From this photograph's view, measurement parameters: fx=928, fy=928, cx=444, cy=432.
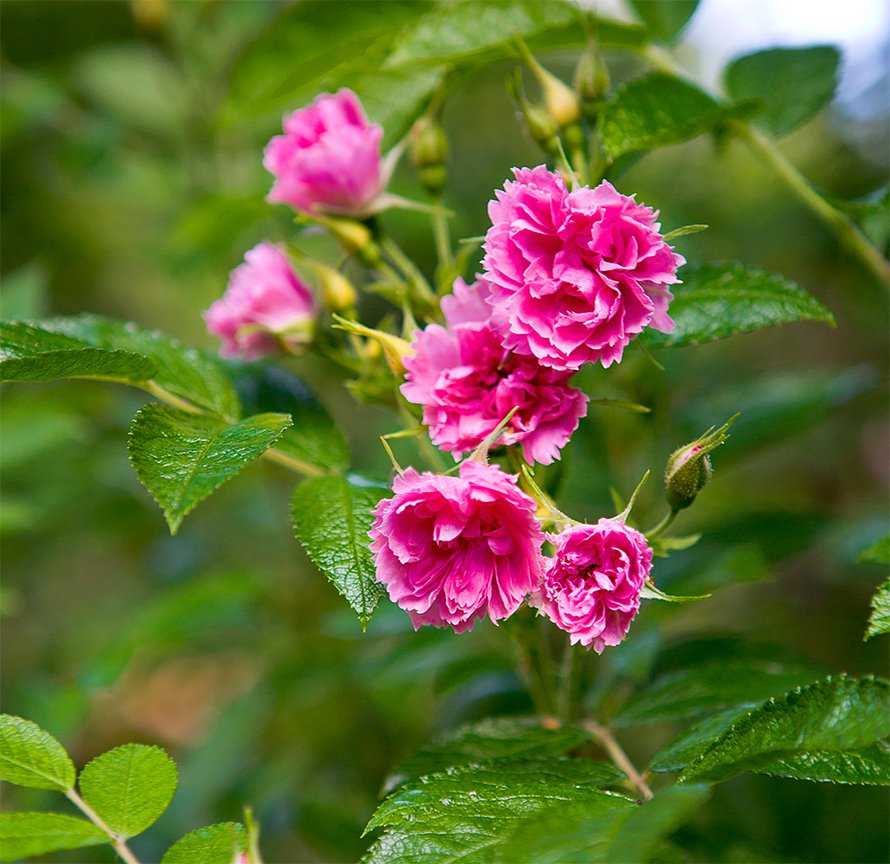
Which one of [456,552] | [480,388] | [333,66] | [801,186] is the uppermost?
[333,66]

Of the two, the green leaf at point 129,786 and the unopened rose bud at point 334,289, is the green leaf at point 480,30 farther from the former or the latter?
the green leaf at point 129,786

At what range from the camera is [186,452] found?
633 millimetres

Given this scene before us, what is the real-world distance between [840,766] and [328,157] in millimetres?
583

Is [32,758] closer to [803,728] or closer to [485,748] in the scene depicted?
[485,748]

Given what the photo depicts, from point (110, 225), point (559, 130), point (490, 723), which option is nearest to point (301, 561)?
point (490, 723)

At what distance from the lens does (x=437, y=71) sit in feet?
2.92

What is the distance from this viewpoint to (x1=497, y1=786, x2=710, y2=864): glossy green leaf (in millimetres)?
473

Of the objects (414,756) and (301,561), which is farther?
(301,561)

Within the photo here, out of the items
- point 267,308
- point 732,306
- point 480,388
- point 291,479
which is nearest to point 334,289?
point 267,308

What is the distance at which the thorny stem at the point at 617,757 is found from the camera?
67 centimetres

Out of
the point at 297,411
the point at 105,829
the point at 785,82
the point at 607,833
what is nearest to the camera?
the point at 607,833

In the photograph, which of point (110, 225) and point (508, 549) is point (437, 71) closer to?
point (508, 549)

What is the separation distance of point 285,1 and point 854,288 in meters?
1.22

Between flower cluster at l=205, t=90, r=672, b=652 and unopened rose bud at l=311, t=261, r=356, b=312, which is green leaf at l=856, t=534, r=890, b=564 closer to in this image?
flower cluster at l=205, t=90, r=672, b=652
